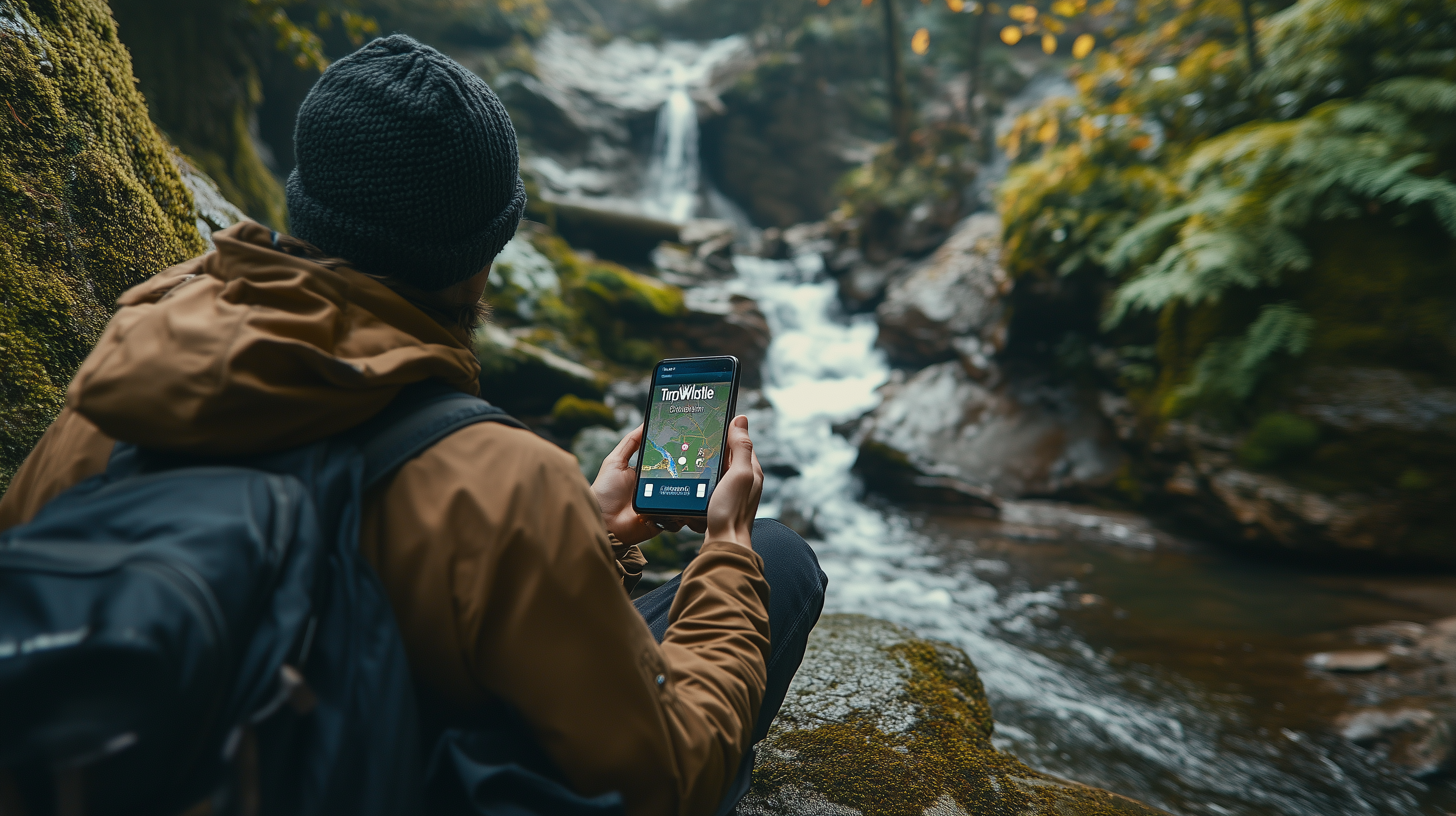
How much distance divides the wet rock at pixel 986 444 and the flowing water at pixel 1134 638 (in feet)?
1.36

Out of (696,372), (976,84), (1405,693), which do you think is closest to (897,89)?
(976,84)

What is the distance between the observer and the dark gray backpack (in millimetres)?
666

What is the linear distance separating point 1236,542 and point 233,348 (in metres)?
7.20

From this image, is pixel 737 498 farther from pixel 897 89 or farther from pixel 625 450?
pixel 897 89

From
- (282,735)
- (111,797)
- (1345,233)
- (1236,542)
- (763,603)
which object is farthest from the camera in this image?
(1236,542)

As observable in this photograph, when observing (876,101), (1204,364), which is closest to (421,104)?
(1204,364)

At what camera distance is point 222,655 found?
2.39 feet

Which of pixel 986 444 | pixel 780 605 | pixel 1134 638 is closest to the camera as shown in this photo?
pixel 780 605

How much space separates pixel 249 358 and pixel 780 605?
4.14 ft

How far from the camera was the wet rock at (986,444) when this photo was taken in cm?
784

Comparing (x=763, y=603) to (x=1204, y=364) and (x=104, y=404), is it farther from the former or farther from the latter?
(x=1204, y=364)

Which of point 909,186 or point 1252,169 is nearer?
point 1252,169

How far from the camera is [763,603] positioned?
1.41m

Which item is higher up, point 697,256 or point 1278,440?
point 697,256
